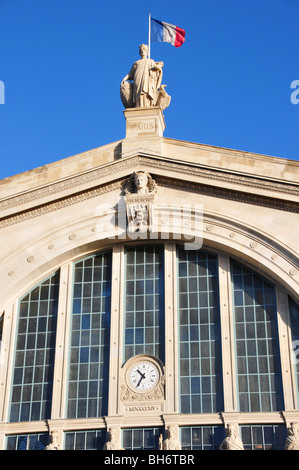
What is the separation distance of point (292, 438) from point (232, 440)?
179 cm

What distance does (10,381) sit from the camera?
94.6 feet

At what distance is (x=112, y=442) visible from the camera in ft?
88.9

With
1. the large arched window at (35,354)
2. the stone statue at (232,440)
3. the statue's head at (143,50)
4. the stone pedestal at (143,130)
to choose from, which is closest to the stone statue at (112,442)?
the large arched window at (35,354)

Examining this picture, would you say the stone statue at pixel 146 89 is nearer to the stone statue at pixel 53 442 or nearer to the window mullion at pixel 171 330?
the window mullion at pixel 171 330

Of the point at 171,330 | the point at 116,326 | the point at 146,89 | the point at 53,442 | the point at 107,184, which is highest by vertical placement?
the point at 146,89

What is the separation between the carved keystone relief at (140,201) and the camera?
29719 mm

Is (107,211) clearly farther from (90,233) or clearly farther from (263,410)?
(263,410)

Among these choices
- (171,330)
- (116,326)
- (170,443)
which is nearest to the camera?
(170,443)

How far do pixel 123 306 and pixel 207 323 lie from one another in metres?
2.88

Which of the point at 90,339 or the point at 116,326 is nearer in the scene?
the point at 116,326

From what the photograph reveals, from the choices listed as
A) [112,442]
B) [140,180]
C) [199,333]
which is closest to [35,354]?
[112,442]

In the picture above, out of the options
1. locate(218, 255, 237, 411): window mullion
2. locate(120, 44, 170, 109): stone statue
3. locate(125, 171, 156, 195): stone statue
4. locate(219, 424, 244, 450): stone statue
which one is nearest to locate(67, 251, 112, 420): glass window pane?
locate(125, 171, 156, 195): stone statue

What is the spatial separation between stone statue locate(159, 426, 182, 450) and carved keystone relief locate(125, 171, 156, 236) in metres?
6.76

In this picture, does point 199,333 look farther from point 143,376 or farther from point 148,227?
point 148,227
